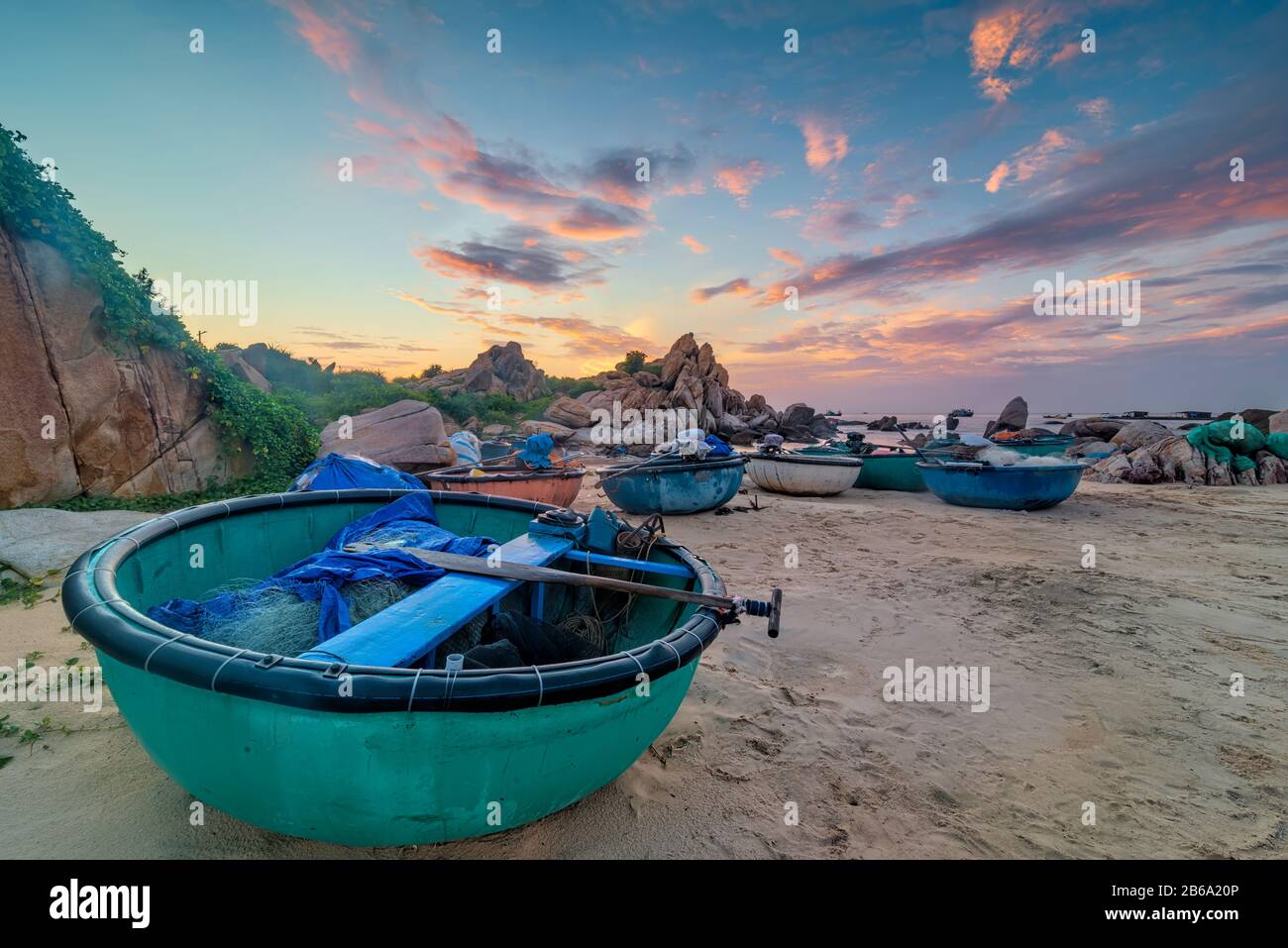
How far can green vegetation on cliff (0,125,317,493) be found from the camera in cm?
836

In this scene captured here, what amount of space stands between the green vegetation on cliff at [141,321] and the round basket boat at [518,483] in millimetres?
3955

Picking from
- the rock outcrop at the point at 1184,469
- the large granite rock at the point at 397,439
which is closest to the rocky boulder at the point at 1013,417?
the rock outcrop at the point at 1184,469

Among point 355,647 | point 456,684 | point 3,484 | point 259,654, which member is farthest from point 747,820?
point 3,484

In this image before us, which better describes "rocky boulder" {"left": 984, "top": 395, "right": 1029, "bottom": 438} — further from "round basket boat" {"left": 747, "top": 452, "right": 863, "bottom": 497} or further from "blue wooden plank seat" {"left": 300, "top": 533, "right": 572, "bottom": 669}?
"blue wooden plank seat" {"left": 300, "top": 533, "right": 572, "bottom": 669}

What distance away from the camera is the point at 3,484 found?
25.5 feet

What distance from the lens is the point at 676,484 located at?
10812 millimetres

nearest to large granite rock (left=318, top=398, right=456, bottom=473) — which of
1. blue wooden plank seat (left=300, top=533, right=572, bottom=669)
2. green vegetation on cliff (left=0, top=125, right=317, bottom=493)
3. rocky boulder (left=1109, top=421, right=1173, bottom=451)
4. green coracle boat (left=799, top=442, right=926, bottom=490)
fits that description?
green vegetation on cliff (left=0, top=125, right=317, bottom=493)

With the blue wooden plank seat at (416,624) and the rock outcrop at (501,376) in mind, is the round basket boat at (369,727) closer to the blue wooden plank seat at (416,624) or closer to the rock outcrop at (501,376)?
the blue wooden plank seat at (416,624)

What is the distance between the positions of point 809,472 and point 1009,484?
4156 millimetres

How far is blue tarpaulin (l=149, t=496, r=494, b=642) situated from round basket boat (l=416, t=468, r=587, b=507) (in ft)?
14.5

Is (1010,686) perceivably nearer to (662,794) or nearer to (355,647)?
(662,794)

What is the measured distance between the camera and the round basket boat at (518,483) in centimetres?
948

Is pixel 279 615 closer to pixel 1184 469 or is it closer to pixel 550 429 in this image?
pixel 1184 469

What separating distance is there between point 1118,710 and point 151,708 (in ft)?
18.6
